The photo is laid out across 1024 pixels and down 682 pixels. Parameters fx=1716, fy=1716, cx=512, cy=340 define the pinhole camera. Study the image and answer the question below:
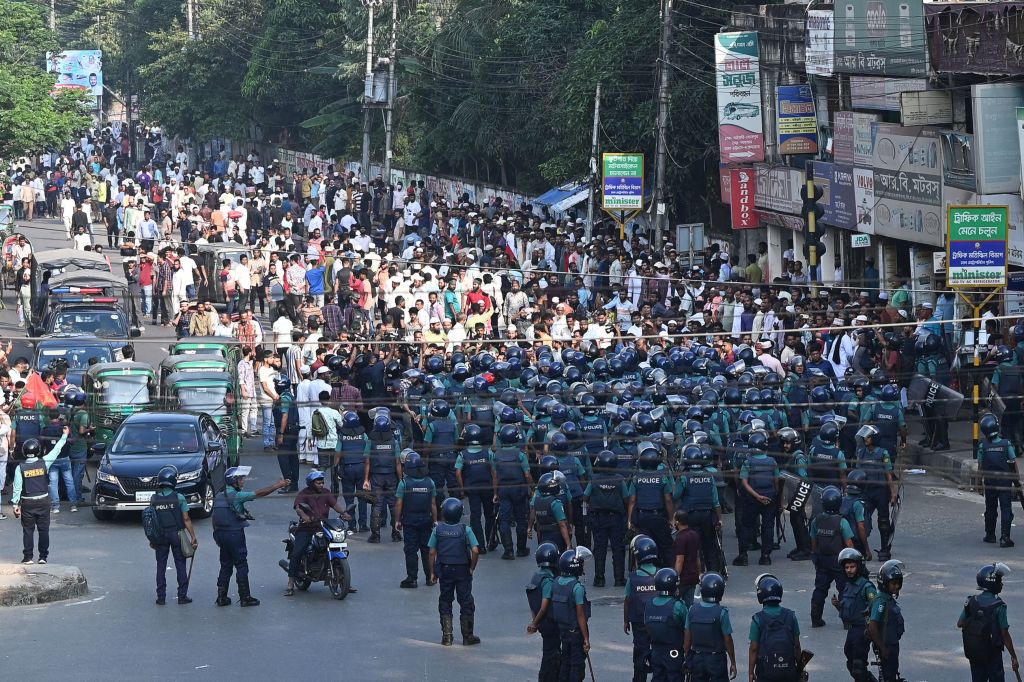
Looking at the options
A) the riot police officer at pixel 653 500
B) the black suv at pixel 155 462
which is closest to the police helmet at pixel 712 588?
the riot police officer at pixel 653 500

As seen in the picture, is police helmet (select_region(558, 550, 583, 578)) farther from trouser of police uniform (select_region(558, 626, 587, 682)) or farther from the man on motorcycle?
the man on motorcycle

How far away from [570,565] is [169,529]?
15.3ft

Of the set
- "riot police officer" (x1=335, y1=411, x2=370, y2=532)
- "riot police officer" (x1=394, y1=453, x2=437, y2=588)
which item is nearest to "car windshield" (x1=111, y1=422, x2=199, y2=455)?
"riot police officer" (x1=335, y1=411, x2=370, y2=532)

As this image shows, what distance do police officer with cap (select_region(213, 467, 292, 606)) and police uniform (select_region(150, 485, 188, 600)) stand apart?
35 centimetres

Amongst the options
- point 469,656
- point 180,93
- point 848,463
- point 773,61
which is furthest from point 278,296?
point 180,93

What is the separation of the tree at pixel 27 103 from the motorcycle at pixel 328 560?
84.4 feet

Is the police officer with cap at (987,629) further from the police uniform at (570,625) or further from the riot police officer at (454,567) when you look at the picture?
the riot police officer at (454,567)

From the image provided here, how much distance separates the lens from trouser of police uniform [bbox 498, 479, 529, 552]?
1783 centimetres

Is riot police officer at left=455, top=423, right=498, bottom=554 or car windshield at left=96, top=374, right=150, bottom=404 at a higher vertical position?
car windshield at left=96, top=374, right=150, bottom=404

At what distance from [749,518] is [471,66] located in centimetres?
3118

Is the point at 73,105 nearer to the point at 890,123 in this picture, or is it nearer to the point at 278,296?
the point at 278,296

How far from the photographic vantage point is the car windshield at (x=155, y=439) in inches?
783

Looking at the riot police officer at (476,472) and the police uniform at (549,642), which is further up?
the riot police officer at (476,472)

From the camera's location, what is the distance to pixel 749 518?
17391 mm
